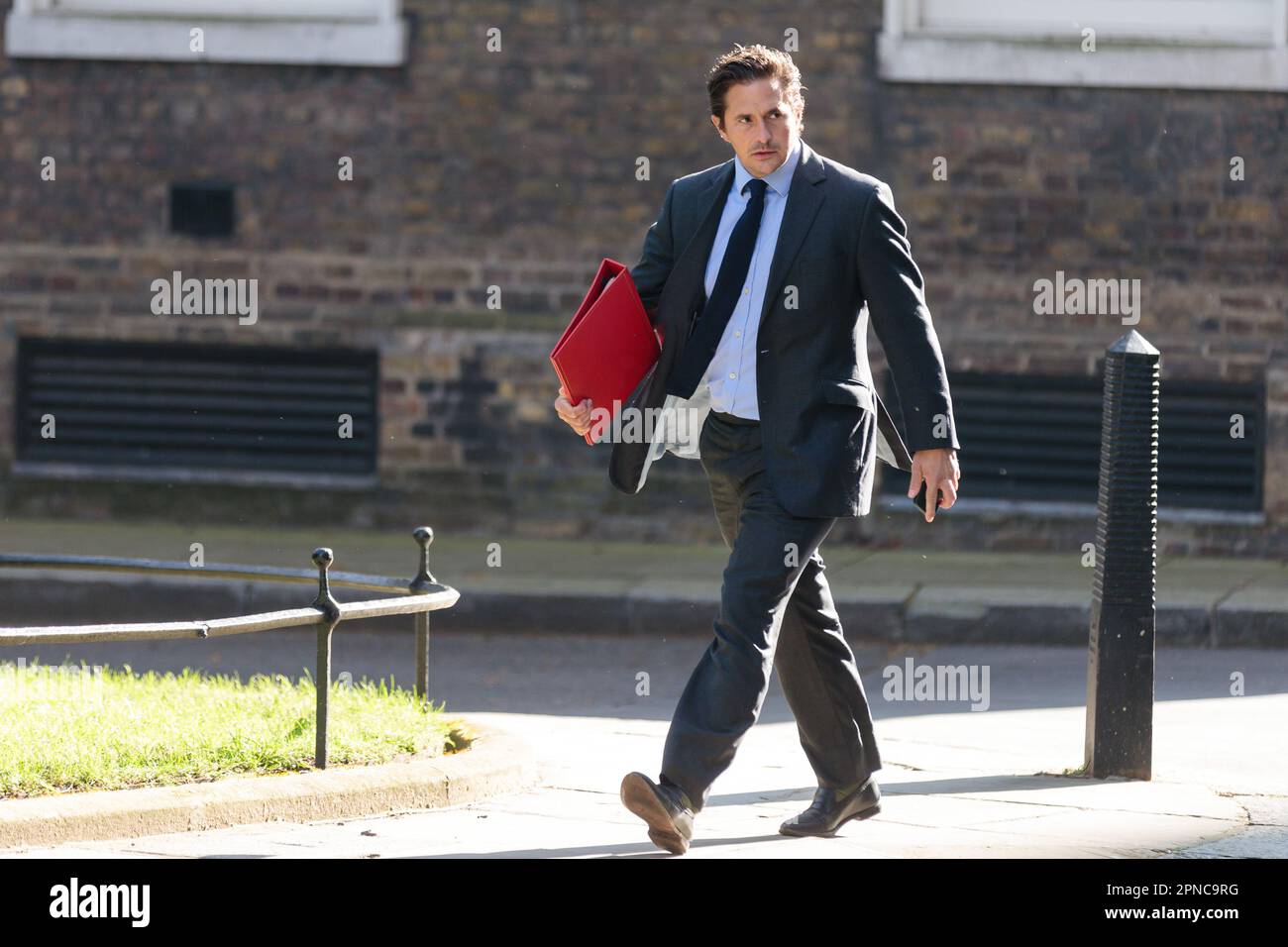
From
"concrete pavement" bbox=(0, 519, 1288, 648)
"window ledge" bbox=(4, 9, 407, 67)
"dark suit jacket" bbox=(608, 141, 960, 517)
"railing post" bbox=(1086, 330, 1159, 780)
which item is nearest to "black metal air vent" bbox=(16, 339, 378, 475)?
"concrete pavement" bbox=(0, 519, 1288, 648)

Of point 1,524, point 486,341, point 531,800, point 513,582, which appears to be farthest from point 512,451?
point 531,800

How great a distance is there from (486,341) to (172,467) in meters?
1.95

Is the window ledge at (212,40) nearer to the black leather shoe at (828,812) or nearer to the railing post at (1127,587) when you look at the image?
the railing post at (1127,587)

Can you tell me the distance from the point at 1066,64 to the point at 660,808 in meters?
7.27

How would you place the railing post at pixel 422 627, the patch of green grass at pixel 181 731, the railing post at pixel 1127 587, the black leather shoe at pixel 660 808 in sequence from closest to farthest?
the black leather shoe at pixel 660 808, the patch of green grass at pixel 181 731, the railing post at pixel 1127 587, the railing post at pixel 422 627

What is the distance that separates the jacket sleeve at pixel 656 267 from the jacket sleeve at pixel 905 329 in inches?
21.6

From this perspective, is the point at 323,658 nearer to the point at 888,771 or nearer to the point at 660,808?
the point at 660,808

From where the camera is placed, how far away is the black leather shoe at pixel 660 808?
16.4 feet

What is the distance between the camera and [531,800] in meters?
6.07

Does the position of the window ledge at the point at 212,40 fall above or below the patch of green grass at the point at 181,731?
above

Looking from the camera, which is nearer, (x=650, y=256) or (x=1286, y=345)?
(x=650, y=256)

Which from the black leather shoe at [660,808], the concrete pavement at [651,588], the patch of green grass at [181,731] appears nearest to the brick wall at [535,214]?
the concrete pavement at [651,588]

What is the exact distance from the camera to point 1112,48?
11281mm

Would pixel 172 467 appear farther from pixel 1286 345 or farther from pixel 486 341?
pixel 1286 345
